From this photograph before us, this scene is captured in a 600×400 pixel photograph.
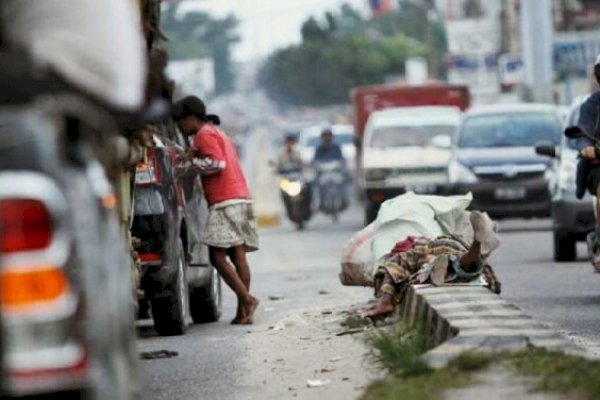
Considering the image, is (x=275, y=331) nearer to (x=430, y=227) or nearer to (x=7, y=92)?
(x=430, y=227)

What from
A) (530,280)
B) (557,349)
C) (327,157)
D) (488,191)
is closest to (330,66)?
(327,157)

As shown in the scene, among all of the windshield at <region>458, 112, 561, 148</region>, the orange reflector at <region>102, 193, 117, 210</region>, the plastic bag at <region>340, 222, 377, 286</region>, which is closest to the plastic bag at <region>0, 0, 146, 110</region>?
the orange reflector at <region>102, 193, 117, 210</region>

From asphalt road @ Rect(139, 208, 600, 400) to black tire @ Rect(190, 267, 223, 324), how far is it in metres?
0.12

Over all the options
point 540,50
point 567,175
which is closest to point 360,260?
point 567,175

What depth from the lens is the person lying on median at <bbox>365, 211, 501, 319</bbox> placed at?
13.3m

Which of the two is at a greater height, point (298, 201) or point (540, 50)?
point (540, 50)

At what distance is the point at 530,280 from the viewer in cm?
1922

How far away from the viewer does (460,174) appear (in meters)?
29.7

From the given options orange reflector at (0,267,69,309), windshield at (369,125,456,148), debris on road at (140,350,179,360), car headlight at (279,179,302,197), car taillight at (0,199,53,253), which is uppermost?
car taillight at (0,199,53,253)

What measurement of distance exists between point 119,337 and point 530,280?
13.1 meters

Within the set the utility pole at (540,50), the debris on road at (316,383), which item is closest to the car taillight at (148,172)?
the debris on road at (316,383)

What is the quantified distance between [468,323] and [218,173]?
5257 mm

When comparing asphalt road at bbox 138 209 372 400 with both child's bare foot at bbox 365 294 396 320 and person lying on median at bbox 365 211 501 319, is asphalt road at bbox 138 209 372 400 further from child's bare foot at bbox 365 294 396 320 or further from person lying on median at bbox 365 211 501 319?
person lying on median at bbox 365 211 501 319

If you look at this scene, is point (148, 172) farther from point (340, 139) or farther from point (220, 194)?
point (340, 139)
